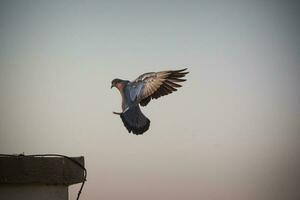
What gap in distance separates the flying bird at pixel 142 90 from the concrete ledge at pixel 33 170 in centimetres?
180

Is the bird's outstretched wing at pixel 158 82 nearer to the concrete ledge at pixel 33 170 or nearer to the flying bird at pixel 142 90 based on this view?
the flying bird at pixel 142 90

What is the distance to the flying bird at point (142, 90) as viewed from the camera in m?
2.30

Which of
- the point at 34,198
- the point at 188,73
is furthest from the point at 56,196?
the point at 188,73

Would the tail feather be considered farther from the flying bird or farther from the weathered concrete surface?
the weathered concrete surface

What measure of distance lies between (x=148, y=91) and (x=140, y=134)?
29cm

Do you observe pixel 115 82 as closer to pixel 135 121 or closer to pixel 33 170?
pixel 135 121

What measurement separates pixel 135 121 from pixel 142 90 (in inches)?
8.0

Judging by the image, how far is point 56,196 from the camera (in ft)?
1.63

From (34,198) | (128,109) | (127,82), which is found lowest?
(34,198)

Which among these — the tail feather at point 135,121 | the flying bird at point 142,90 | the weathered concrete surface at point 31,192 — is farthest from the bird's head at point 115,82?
the weathered concrete surface at point 31,192

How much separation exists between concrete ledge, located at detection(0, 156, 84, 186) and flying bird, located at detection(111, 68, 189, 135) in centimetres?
180

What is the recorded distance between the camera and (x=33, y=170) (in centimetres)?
47

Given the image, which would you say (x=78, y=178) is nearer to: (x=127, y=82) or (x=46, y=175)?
(x=46, y=175)

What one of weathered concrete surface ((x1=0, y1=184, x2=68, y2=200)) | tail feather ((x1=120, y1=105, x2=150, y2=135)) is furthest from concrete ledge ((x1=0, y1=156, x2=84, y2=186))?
tail feather ((x1=120, y1=105, x2=150, y2=135))
